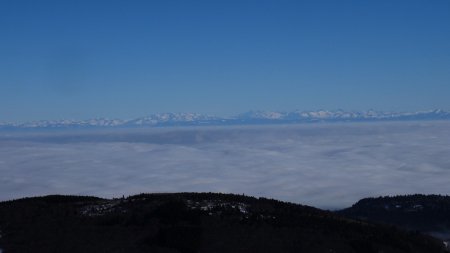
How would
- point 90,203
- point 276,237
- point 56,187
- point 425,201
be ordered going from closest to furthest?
1. point 276,237
2. point 90,203
3. point 425,201
4. point 56,187

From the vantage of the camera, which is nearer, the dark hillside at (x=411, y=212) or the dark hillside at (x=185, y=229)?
the dark hillside at (x=185, y=229)

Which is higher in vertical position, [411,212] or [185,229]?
[185,229]

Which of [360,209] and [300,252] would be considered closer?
[300,252]

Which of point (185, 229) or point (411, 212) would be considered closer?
point (185, 229)

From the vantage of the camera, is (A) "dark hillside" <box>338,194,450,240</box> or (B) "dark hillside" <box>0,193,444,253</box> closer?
(B) "dark hillside" <box>0,193,444,253</box>

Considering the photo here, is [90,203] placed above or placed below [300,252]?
above

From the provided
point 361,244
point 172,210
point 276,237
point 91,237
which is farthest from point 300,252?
point 91,237

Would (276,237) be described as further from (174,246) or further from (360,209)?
(360,209)

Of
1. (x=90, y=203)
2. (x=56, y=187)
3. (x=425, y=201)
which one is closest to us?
(x=90, y=203)
